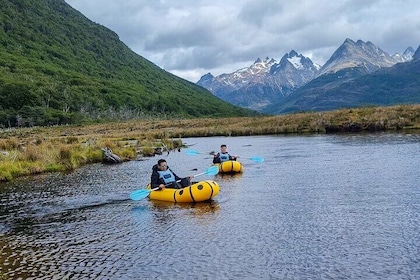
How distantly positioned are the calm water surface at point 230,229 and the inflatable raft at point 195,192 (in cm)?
57

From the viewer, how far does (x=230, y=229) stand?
57.1 feet

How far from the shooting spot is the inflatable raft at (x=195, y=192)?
22484mm

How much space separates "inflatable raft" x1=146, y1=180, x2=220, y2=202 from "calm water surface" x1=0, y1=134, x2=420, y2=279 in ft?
1.86

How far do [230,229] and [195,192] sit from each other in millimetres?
5506

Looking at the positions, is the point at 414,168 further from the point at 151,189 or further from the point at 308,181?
the point at 151,189

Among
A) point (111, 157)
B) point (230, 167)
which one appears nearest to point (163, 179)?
point (230, 167)

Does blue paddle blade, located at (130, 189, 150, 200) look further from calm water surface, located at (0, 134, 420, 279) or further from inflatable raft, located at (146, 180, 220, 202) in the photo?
inflatable raft, located at (146, 180, 220, 202)

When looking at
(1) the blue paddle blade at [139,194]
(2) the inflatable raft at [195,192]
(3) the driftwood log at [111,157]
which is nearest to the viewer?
(2) the inflatable raft at [195,192]

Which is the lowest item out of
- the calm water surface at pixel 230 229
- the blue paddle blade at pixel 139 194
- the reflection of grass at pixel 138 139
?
the calm water surface at pixel 230 229

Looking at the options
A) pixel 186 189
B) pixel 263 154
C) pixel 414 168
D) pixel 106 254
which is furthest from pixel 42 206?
pixel 263 154

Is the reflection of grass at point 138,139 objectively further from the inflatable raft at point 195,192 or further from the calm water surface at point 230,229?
the inflatable raft at point 195,192

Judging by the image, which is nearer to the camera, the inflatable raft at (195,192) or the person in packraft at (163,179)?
the inflatable raft at (195,192)

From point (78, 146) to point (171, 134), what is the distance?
38.1 meters

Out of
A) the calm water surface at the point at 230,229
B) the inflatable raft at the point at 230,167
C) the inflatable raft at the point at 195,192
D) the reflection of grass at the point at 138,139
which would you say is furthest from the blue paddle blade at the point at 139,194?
the reflection of grass at the point at 138,139
